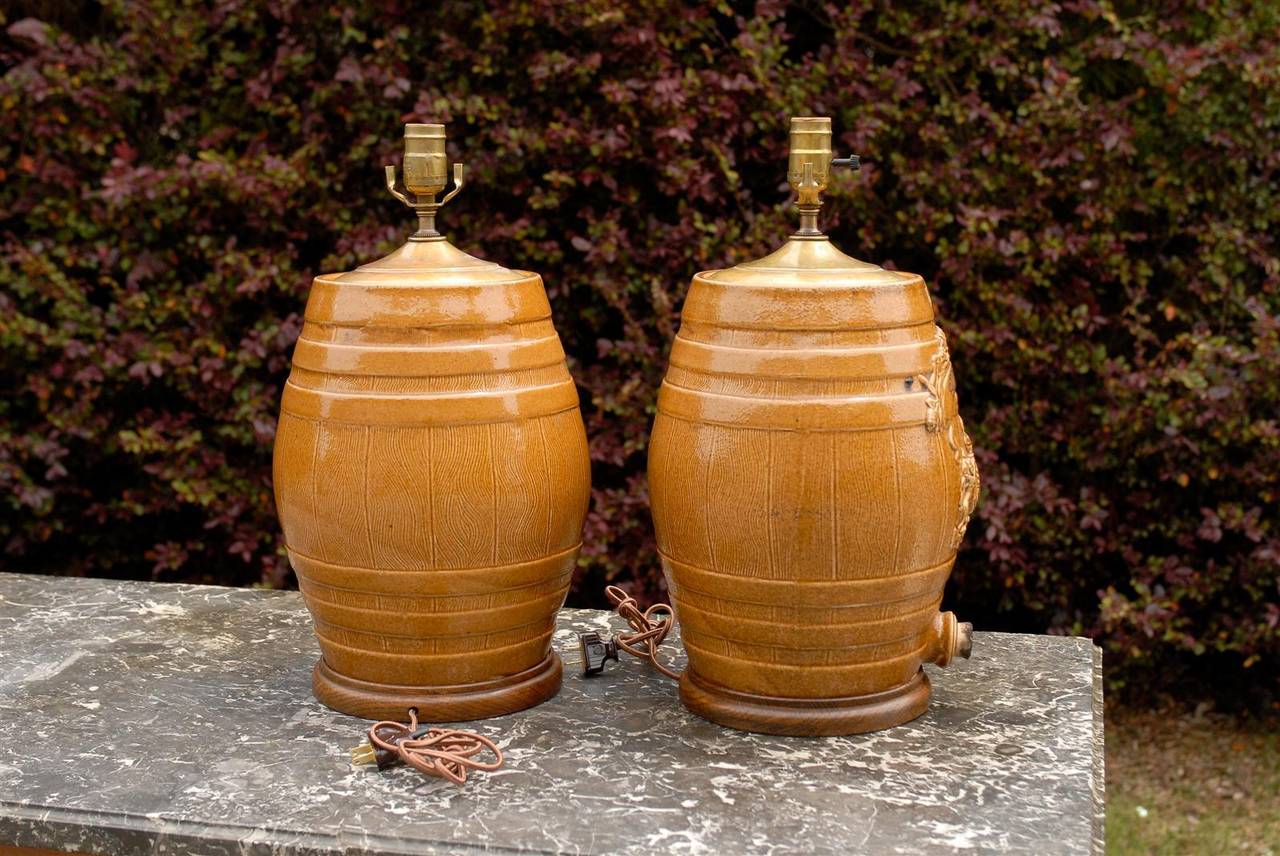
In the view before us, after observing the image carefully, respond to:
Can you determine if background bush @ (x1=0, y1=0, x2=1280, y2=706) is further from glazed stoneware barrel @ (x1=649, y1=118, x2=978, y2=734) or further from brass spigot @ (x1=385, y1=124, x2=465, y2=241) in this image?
glazed stoneware barrel @ (x1=649, y1=118, x2=978, y2=734)

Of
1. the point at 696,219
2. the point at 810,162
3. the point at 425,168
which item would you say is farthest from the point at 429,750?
the point at 696,219

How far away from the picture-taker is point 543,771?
6.50ft

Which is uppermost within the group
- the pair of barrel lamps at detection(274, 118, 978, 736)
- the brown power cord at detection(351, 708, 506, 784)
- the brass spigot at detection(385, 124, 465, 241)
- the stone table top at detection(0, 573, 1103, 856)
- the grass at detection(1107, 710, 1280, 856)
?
the brass spigot at detection(385, 124, 465, 241)

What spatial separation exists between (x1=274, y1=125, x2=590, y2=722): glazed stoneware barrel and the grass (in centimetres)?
206

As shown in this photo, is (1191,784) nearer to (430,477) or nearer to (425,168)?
(430,477)

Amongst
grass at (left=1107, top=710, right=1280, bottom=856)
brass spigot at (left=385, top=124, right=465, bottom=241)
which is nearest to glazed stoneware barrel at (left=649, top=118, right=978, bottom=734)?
brass spigot at (left=385, top=124, right=465, bottom=241)

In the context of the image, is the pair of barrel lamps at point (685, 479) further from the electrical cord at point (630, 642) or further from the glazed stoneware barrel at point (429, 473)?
the electrical cord at point (630, 642)

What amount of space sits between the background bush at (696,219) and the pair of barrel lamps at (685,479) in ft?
4.64

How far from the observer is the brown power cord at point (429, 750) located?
1.93 m

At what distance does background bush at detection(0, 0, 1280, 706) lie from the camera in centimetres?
353

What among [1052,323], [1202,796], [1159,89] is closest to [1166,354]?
[1052,323]

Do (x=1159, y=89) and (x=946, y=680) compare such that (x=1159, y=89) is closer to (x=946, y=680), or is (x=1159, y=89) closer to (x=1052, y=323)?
(x=1052, y=323)

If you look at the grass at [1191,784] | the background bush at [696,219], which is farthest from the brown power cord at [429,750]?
the grass at [1191,784]

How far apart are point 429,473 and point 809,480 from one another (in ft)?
1.82
